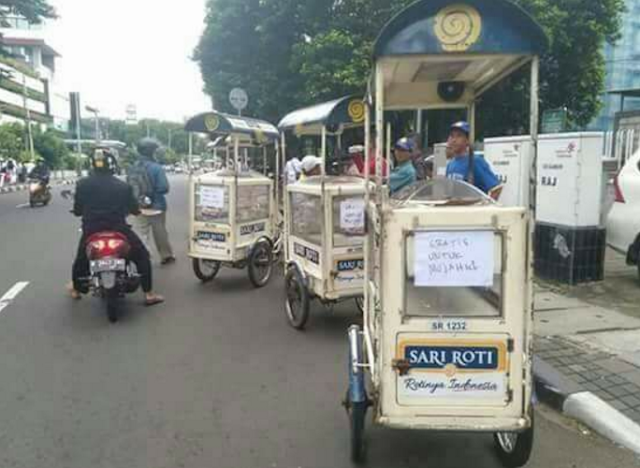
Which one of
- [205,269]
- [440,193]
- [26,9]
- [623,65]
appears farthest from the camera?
[623,65]

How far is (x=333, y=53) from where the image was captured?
14344 mm

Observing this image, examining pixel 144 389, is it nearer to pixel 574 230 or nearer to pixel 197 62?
pixel 574 230

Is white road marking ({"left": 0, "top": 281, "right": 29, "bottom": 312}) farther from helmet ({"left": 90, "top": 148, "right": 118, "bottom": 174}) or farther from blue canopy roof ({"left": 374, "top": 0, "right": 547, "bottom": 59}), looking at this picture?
blue canopy roof ({"left": 374, "top": 0, "right": 547, "bottom": 59})

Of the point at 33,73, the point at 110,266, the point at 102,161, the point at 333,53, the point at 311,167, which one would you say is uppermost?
the point at 33,73

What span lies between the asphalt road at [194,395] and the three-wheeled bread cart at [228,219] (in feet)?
1.95

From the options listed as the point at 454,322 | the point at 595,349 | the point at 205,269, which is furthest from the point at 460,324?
the point at 205,269

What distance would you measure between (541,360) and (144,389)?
2.94 metres

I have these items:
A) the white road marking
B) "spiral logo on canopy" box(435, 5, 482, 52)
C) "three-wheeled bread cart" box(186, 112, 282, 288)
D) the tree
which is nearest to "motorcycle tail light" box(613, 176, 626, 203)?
"three-wheeled bread cart" box(186, 112, 282, 288)

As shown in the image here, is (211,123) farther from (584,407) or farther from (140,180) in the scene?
(584,407)

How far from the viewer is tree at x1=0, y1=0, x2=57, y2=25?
58.6 ft

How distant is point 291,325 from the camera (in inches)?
226

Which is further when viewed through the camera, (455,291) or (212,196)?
(212,196)

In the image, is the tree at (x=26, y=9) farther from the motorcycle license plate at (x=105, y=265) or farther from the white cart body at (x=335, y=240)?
the white cart body at (x=335, y=240)

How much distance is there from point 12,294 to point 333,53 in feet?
32.4
